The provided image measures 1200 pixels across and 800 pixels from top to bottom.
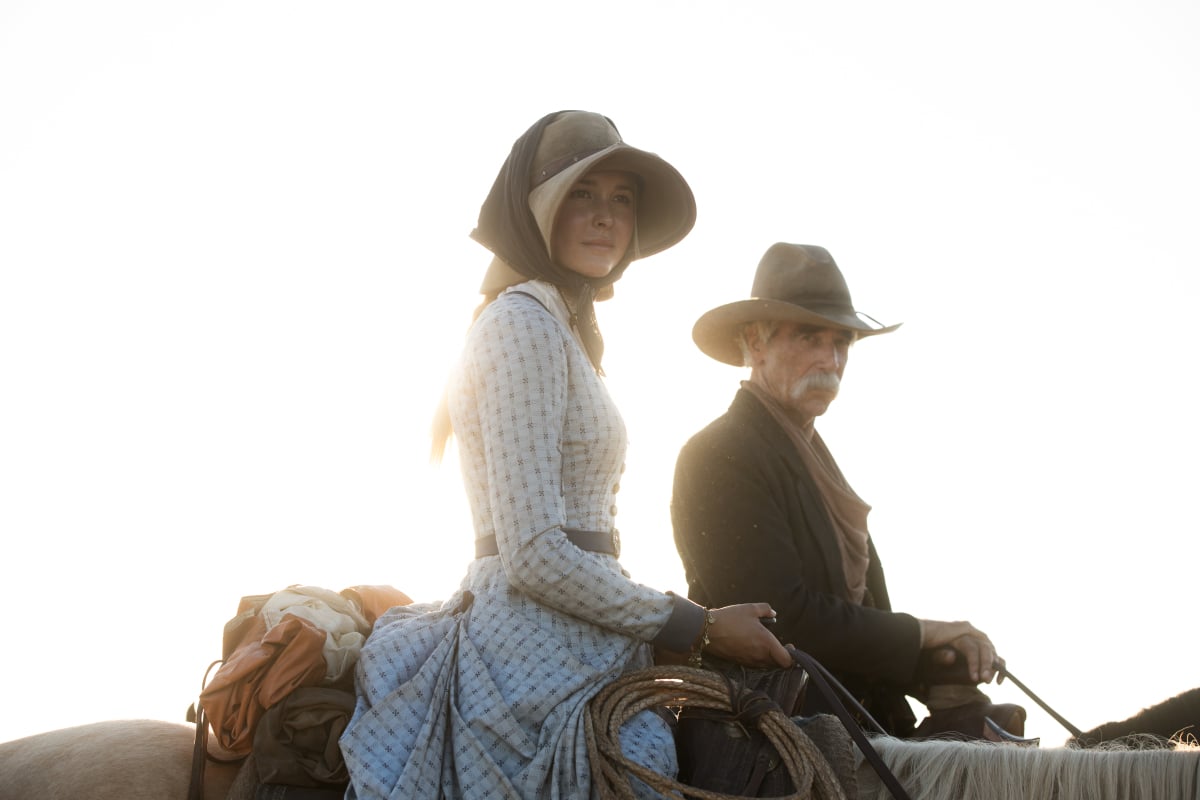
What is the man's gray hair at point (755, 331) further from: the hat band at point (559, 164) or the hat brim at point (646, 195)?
the hat band at point (559, 164)

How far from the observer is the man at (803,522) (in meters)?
4.26

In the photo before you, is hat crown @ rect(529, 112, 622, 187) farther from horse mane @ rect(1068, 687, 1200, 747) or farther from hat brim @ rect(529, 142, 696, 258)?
horse mane @ rect(1068, 687, 1200, 747)

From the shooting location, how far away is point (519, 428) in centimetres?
313

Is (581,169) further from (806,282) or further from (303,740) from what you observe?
(806,282)

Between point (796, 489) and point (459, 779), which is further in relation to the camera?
point (796, 489)

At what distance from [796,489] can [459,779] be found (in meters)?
2.16

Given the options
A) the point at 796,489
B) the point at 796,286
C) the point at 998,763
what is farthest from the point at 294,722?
the point at 796,286

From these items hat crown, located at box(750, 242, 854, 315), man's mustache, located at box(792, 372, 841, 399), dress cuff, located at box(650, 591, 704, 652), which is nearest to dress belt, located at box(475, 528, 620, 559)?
dress cuff, located at box(650, 591, 704, 652)

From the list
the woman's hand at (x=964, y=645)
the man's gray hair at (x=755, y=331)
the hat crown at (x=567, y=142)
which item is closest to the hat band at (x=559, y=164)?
the hat crown at (x=567, y=142)

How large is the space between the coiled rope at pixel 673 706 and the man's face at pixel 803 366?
199 centimetres

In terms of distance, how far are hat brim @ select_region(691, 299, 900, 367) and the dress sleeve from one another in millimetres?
1868

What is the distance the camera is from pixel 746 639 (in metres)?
3.19

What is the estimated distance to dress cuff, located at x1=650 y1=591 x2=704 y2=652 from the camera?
3178 millimetres

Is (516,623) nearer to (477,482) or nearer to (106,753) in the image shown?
(477,482)
